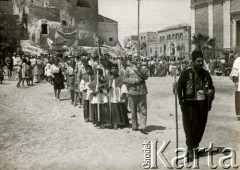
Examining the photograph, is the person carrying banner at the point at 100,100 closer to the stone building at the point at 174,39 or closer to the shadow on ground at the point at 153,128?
the shadow on ground at the point at 153,128

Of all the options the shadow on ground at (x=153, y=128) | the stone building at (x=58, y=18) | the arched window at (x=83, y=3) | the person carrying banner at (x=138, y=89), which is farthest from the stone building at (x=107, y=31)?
the person carrying banner at (x=138, y=89)

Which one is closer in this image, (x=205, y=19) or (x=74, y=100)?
(x=74, y=100)

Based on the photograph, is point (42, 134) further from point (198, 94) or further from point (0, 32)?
point (0, 32)

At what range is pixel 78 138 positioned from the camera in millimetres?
5758

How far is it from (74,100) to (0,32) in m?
16.0

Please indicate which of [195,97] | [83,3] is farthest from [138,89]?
[83,3]

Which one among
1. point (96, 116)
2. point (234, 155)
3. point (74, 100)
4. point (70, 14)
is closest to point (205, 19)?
point (70, 14)

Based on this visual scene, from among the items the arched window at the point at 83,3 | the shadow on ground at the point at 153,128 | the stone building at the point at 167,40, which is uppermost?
the arched window at the point at 83,3

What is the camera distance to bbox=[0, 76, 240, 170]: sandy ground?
4.46 meters

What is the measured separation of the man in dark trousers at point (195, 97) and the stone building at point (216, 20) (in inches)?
890

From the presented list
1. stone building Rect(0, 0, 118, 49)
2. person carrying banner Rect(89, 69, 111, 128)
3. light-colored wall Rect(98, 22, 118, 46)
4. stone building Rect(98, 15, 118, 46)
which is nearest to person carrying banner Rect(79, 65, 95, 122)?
person carrying banner Rect(89, 69, 111, 128)

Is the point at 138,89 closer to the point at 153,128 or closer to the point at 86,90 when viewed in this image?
the point at 153,128

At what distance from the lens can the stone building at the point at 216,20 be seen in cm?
2643

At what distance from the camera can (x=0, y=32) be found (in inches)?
953
